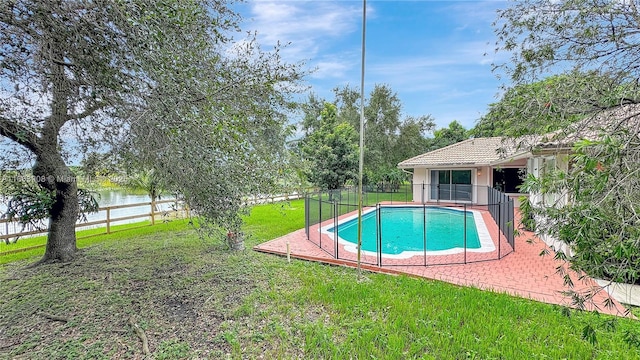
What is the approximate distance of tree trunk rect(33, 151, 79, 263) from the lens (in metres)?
6.48

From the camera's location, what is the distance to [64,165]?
6512mm

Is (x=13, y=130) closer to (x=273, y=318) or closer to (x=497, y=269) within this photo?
(x=273, y=318)

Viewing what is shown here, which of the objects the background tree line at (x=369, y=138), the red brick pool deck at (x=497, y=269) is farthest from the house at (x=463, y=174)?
the red brick pool deck at (x=497, y=269)

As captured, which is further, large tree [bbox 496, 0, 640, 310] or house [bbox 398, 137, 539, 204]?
house [bbox 398, 137, 539, 204]

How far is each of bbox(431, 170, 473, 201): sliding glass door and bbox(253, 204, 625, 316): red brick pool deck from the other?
909cm

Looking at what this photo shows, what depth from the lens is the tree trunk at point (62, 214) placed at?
6480 mm

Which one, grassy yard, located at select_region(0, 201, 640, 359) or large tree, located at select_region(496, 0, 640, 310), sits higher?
large tree, located at select_region(496, 0, 640, 310)

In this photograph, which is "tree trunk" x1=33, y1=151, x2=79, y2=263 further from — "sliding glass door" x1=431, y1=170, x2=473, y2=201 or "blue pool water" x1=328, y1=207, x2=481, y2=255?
"sliding glass door" x1=431, y1=170, x2=473, y2=201

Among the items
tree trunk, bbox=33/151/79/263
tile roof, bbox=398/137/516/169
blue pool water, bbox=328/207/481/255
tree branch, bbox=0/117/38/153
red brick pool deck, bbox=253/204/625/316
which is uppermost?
tile roof, bbox=398/137/516/169

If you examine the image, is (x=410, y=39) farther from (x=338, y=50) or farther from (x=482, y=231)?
(x=482, y=231)

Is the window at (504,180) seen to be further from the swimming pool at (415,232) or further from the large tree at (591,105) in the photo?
the large tree at (591,105)

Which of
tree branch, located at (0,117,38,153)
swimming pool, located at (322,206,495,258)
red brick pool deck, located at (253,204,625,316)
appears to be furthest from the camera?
swimming pool, located at (322,206,495,258)

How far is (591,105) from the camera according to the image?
316cm

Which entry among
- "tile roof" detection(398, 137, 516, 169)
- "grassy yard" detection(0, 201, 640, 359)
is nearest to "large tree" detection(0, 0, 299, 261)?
"grassy yard" detection(0, 201, 640, 359)
